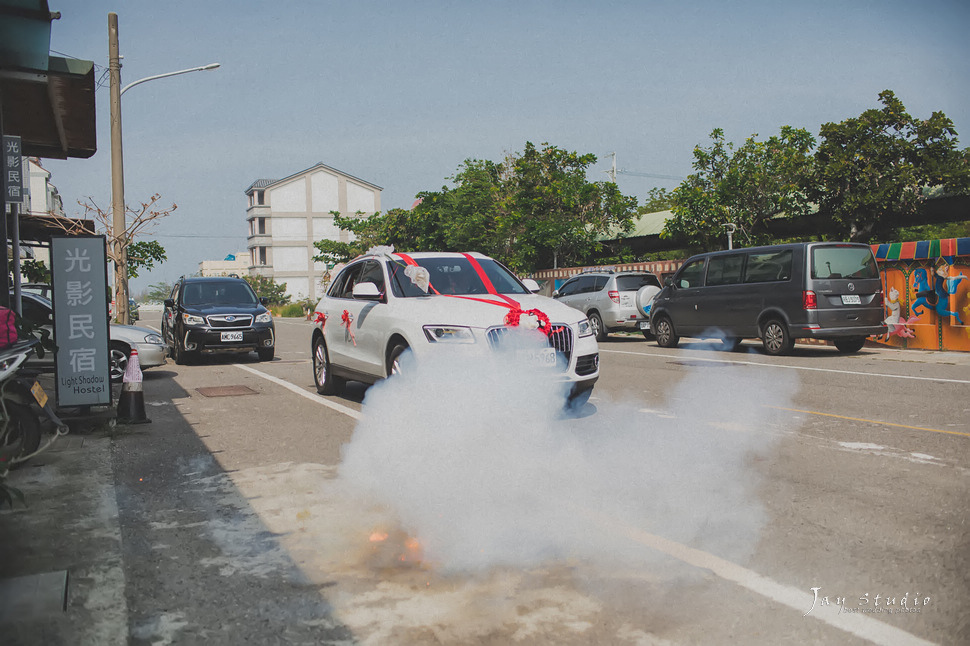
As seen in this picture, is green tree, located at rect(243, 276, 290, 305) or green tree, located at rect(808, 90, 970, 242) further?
green tree, located at rect(243, 276, 290, 305)

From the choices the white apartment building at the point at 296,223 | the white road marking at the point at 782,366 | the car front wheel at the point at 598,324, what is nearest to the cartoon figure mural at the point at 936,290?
the white road marking at the point at 782,366

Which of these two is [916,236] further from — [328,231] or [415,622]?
[328,231]

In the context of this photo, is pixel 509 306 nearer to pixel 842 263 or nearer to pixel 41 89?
pixel 41 89

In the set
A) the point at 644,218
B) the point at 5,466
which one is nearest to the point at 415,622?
the point at 5,466

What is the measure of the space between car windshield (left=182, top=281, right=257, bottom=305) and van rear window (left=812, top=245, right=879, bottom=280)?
1035cm

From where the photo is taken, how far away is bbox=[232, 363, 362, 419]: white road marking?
8.30 m

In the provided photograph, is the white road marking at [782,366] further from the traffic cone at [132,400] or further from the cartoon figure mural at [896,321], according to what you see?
the traffic cone at [132,400]

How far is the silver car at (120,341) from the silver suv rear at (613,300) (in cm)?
1015

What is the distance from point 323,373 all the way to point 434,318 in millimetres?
3257

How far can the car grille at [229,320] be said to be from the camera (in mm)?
14070

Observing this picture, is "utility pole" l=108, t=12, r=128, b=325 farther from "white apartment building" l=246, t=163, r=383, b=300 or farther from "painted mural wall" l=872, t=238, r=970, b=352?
"white apartment building" l=246, t=163, r=383, b=300

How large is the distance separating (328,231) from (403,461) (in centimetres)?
8438

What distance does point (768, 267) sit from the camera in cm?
1384

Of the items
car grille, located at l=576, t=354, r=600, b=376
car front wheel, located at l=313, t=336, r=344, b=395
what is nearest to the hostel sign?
car front wheel, located at l=313, t=336, r=344, b=395
